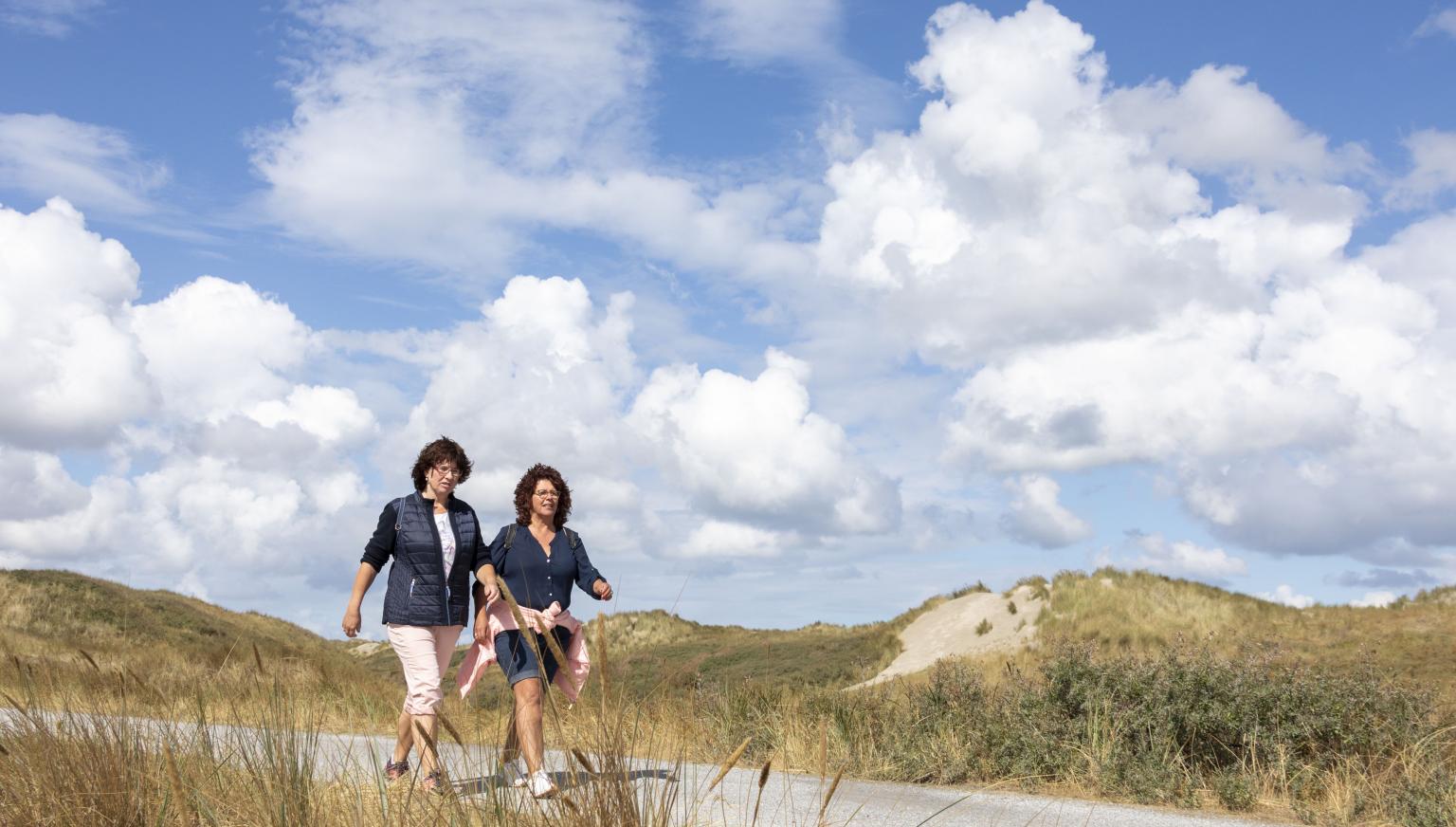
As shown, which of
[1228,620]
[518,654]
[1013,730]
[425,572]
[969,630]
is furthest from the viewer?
[969,630]

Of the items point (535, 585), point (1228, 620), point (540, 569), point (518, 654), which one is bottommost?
point (518, 654)

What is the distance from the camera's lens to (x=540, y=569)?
7223 millimetres

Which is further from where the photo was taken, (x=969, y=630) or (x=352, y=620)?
(x=969, y=630)

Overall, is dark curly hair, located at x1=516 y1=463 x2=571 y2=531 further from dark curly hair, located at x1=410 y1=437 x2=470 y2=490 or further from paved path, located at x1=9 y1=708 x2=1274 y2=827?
paved path, located at x1=9 y1=708 x2=1274 y2=827

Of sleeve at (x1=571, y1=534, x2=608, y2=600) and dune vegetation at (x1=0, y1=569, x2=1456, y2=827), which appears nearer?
dune vegetation at (x1=0, y1=569, x2=1456, y2=827)

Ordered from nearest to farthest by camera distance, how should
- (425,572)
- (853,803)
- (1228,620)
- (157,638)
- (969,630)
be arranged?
(425,572) < (853,803) < (1228,620) < (157,638) < (969,630)

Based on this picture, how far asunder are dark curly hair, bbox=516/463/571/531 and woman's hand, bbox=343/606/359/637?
1.16 m

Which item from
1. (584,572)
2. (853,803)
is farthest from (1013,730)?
→ (584,572)

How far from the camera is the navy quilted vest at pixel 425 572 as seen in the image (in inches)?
279

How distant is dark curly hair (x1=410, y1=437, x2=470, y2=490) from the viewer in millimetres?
7320

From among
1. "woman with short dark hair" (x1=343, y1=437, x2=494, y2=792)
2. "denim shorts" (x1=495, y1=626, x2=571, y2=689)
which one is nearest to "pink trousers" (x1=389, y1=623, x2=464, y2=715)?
"woman with short dark hair" (x1=343, y1=437, x2=494, y2=792)

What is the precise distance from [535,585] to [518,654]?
1.45 feet

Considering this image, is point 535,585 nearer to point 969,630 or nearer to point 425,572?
point 425,572

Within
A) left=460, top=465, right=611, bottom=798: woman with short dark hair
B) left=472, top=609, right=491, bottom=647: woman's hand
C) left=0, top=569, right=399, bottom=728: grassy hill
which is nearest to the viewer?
left=460, top=465, right=611, bottom=798: woman with short dark hair
